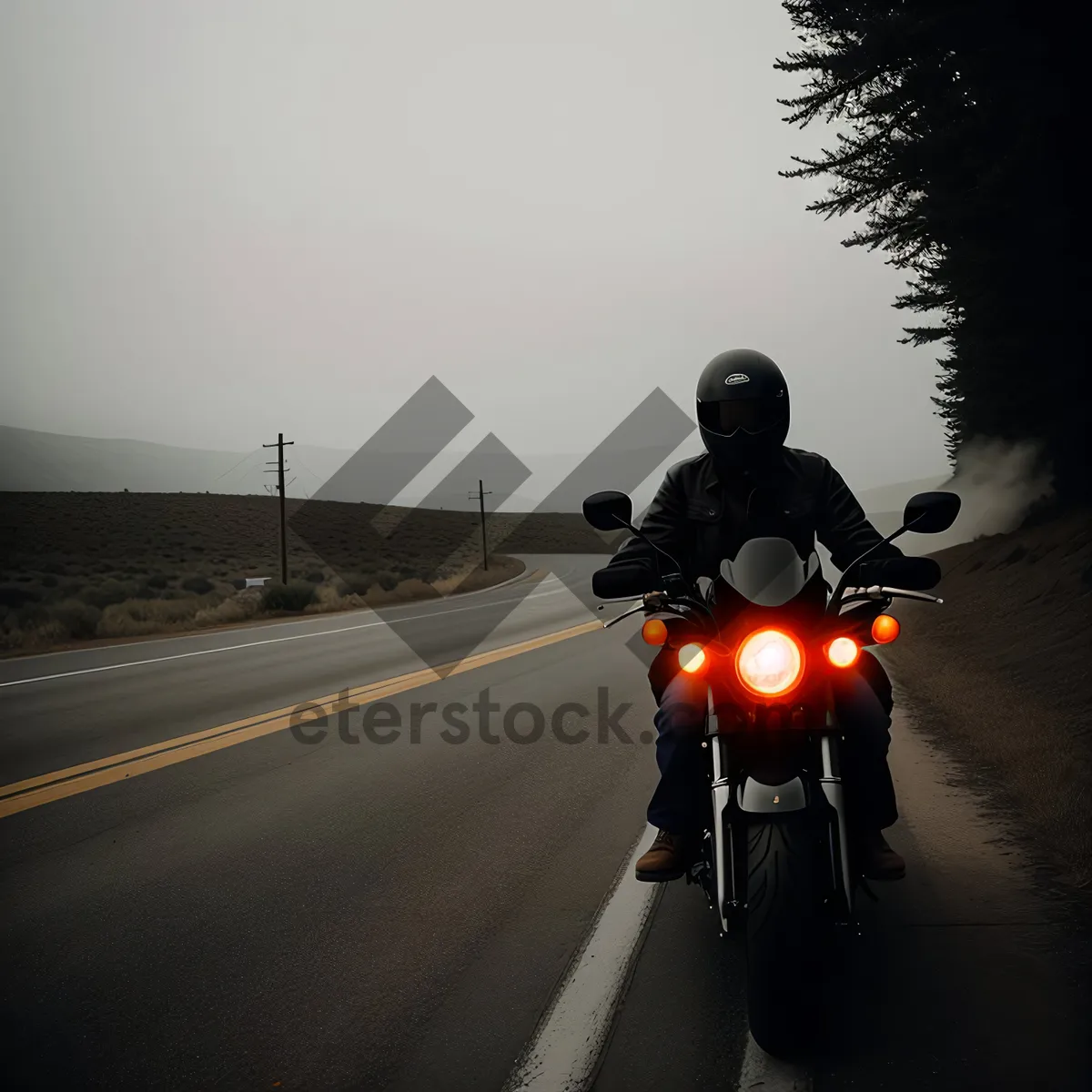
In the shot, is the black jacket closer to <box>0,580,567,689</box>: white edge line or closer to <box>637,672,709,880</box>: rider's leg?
<box>637,672,709,880</box>: rider's leg

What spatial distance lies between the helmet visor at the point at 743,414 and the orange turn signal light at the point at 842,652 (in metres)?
1.06

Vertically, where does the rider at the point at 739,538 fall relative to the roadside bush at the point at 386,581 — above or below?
below

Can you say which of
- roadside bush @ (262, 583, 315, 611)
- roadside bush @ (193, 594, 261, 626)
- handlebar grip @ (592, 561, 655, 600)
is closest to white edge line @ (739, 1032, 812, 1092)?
handlebar grip @ (592, 561, 655, 600)

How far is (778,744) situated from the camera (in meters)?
3.06

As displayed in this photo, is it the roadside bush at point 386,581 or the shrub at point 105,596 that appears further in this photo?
the roadside bush at point 386,581

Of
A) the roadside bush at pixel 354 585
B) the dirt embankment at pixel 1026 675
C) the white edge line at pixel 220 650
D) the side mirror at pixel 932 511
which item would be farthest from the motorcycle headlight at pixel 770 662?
the roadside bush at pixel 354 585

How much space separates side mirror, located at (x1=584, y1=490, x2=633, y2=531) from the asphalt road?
1.62m

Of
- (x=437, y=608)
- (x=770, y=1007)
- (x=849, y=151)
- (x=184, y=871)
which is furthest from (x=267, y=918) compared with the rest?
(x=437, y=608)

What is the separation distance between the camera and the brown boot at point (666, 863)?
340 cm

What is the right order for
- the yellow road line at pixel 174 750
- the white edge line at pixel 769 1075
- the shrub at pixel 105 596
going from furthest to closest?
the shrub at pixel 105 596 → the yellow road line at pixel 174 750 → the white edge line at pixel 769 1075

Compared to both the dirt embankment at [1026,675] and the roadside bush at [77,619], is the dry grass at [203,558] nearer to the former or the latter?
the roadside bush at [77,619]

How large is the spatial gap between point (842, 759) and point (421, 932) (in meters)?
1.79

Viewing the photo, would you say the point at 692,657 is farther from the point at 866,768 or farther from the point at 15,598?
the point at 15,598

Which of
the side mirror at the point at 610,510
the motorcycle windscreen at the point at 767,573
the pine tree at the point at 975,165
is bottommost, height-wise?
the motorcycle windscreen at the point at 767,573
